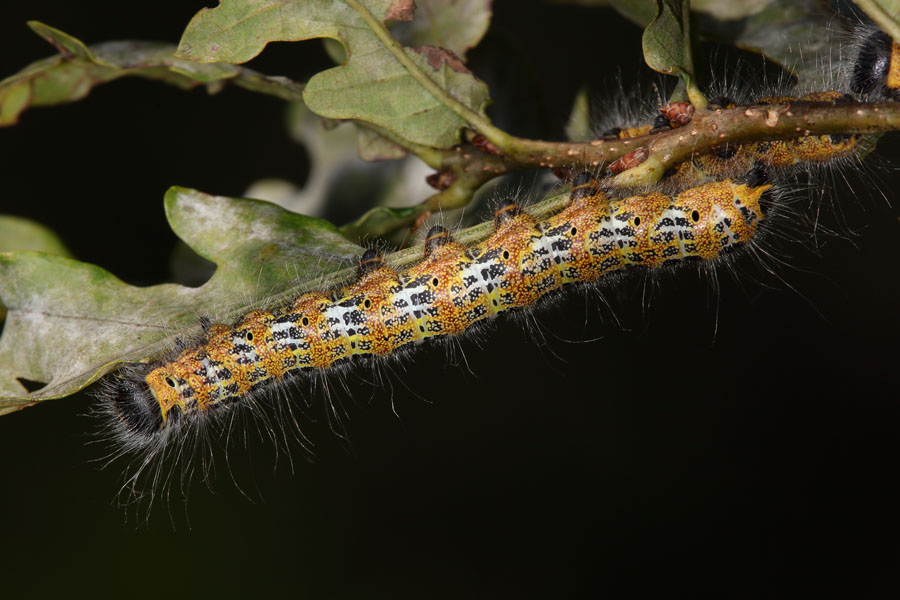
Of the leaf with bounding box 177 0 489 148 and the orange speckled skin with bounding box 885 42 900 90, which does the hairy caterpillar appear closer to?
the orange speckled skin with bounding box 885 42 900 90

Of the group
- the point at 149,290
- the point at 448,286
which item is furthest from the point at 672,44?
the point at 149,290

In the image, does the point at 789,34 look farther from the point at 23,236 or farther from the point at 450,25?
the point at 23,236

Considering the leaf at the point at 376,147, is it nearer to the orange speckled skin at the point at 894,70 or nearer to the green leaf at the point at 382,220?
the green leaf at the point at 382,220

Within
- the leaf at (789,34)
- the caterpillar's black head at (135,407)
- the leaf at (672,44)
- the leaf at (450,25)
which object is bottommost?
the caterpillar's black head at (135,407)

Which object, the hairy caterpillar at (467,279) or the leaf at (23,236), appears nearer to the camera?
the hairy caterpillar at (467,279)

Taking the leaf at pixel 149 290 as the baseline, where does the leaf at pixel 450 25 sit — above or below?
above

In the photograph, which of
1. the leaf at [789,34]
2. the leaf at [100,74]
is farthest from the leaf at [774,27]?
the leaf at [100,74]

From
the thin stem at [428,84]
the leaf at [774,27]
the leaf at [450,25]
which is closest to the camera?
the thin stem at [428,84]

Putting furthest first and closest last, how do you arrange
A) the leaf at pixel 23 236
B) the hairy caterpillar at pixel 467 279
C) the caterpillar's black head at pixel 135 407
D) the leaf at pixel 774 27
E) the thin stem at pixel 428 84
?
the leaf at pixel 23 236 → the caterpillar's black head at pixel 135 407 → the leaf at pixel 774 27 → the hairy caterpillar at pixel 467 279 → the thin stem at pixel 428 84
